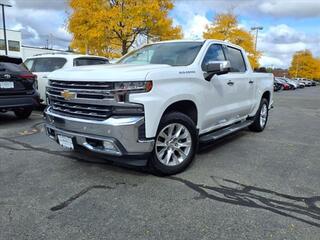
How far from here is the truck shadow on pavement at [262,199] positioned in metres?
3.37

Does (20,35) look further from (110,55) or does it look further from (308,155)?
(308,155)

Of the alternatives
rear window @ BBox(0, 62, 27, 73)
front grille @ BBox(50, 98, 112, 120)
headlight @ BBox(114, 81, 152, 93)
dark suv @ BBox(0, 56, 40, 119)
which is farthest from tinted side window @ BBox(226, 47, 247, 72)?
rear window @ BBox(0, 62, 27, 73)

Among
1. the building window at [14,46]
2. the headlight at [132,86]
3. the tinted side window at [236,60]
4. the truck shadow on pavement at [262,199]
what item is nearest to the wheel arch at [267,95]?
the tinted side window at [236,60]

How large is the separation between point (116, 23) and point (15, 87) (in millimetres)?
13250

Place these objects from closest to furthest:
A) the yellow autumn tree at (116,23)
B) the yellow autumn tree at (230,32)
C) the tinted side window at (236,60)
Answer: the tinted side window at (236,60)
the yellow autumn tree at (116,23)
the yellow autumn tree at (230,32)

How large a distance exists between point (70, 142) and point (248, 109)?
13.0ft

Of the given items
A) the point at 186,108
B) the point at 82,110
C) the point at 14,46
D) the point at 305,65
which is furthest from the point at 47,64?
the point at 305,65

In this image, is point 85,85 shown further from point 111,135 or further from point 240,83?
point 240,83

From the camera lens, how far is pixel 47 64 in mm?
9781

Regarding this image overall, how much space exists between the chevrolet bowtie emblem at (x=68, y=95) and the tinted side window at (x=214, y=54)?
1951mm

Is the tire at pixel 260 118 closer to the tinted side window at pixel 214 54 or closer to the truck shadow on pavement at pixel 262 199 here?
the tinted side window at pixel 214 54

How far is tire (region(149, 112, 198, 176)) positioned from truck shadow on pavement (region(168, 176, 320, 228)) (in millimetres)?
292

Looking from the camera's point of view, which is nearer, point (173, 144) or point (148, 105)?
point (148, 105)

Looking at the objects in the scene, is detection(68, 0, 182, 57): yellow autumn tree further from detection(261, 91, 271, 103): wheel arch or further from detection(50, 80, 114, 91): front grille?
detection(50, 80, 114, 91): front grille
